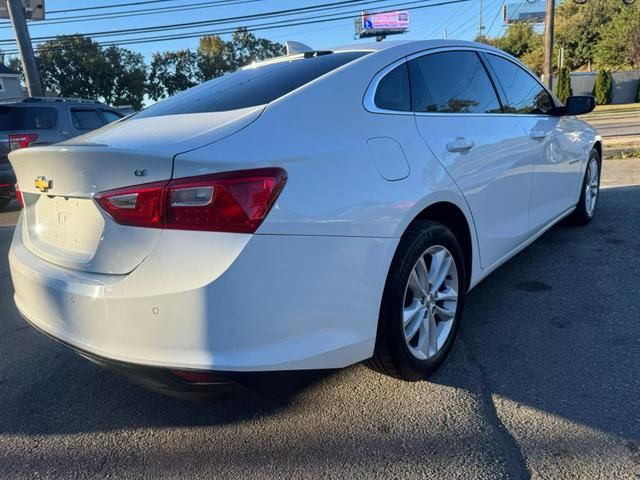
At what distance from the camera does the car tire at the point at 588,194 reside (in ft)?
16.3

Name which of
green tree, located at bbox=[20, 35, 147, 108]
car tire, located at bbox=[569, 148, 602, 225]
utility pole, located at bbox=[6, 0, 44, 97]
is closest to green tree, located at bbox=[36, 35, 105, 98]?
green tree, located at bbox=[20, 35, 147, 108]

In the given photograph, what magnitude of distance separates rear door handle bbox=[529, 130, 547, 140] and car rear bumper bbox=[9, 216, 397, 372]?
81.7 inches

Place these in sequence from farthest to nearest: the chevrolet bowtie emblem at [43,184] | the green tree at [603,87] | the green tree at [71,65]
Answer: the green tree at [71,65] < the green tree at [603,87] < the chevrolet bowtie emblem at [43,184]

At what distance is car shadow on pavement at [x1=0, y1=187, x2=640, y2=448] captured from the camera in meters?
2.37

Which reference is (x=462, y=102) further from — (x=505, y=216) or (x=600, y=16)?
(x=600, y=16)

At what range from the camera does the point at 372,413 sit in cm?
237

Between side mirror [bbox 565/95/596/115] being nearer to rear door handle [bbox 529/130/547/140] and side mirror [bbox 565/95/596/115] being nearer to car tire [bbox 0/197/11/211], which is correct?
rear door handle [bbox 529/130/547/140]

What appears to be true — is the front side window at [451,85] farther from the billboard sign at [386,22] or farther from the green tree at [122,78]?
the billboard sign at [386,22]

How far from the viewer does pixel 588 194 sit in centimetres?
511

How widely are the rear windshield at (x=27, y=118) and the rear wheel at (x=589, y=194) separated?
786cm

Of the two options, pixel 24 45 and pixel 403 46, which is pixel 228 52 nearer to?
pixel 24 45

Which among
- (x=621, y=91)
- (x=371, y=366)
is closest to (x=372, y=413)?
(x=371, y=366)

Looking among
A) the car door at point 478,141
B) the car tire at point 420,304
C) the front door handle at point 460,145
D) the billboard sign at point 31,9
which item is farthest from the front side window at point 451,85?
the billboard sign at point 31,9

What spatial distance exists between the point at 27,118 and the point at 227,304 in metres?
8.22
